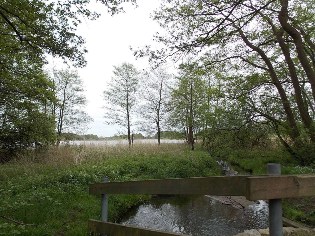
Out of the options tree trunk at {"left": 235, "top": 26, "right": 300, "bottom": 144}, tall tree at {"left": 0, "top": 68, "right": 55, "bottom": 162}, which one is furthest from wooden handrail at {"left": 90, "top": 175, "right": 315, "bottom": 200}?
tree trunk at {"left": 235, "top": 26, "right": 300, "bottom": 144}

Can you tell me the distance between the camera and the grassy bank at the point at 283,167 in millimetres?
9312

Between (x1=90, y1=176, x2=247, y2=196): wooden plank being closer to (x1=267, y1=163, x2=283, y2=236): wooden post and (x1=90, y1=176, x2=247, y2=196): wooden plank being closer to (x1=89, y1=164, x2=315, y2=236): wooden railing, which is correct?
(x1=89, y1=164, x2=315, y2=236): wooden railing

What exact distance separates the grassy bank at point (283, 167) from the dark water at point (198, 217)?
932mm

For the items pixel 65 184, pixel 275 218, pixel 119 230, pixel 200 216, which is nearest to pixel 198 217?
pixel 200 216

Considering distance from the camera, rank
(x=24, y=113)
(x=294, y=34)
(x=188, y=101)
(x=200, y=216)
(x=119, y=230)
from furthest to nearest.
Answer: (x=188, y=101) → (x=24, y=113) → (x=294, y=34) → (x=200, y=216) → (x=119, y=230)

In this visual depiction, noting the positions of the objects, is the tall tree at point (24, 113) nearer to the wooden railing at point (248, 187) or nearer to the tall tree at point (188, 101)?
the wooden railing at point (248, 187)

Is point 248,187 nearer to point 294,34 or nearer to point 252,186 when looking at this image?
point 252,186

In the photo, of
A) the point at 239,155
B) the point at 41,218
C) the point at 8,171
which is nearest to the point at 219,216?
the point at 41,218

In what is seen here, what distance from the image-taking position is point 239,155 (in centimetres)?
2016

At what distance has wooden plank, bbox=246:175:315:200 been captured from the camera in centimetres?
225

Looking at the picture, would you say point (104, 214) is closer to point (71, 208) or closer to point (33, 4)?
point (71, 208)

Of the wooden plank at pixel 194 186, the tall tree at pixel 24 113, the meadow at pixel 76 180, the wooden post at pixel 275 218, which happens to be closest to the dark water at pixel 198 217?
the meadow at pixel 76 180

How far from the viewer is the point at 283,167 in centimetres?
1498

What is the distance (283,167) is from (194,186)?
13.5 meters
